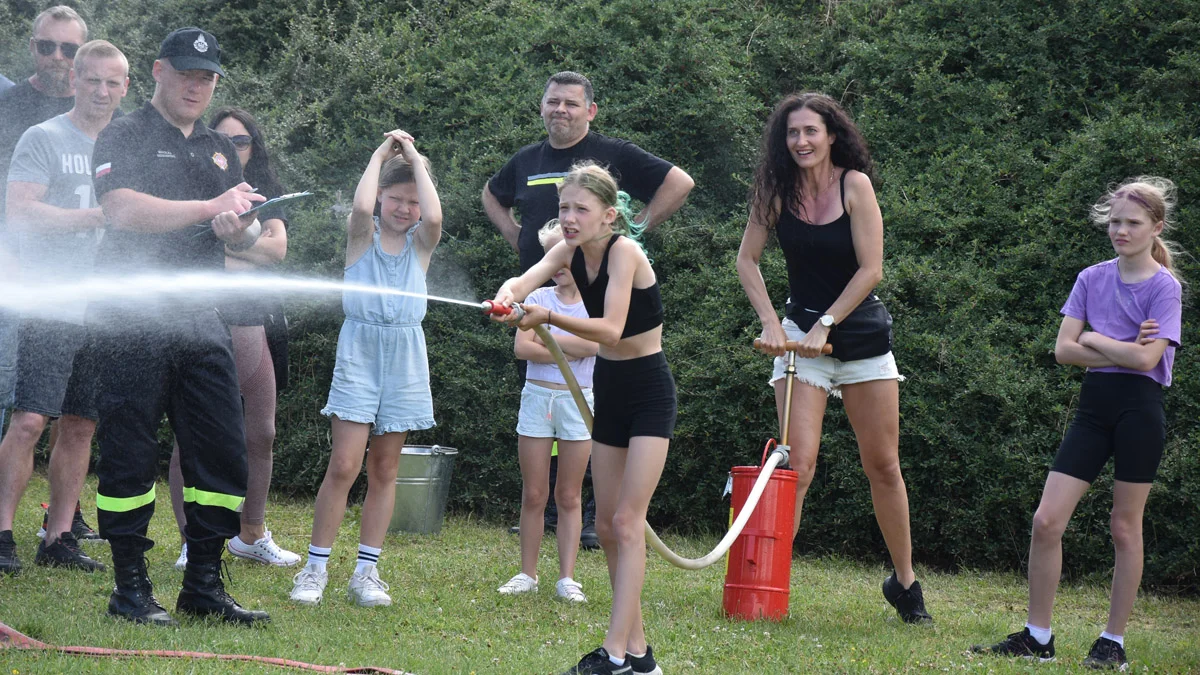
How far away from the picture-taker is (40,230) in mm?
5445

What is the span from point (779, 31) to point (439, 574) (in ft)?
20.8

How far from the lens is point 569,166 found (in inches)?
241

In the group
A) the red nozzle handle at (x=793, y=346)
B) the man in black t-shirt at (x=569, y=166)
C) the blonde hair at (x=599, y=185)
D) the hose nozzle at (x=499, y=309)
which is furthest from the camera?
the man in black t-shirt at (x=569, y=166)

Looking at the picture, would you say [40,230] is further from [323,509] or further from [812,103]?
[812,103]

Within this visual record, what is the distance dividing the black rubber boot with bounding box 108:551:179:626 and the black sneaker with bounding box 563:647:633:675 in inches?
65.0

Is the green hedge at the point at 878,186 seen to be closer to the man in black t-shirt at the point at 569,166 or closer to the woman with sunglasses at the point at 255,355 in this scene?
the woman with sunglasses at the point at 255,355

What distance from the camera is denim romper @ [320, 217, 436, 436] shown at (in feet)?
17.5

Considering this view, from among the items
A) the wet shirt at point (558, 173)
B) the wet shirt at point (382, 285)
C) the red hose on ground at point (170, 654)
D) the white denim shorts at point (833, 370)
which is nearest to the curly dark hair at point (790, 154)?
the white denim shorts at point (833, 370)

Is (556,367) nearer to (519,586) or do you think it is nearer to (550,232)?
(550,232)

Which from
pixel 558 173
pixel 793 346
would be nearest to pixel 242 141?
pixel 558 173

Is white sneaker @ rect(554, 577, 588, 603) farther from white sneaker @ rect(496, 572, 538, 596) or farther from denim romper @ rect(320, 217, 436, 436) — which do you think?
denim romper @ rect(320, 217, 436, 436)

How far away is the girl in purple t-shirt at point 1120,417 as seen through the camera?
15.3ft

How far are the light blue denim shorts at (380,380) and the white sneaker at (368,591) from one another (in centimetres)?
66

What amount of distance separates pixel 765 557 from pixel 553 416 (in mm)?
1258
